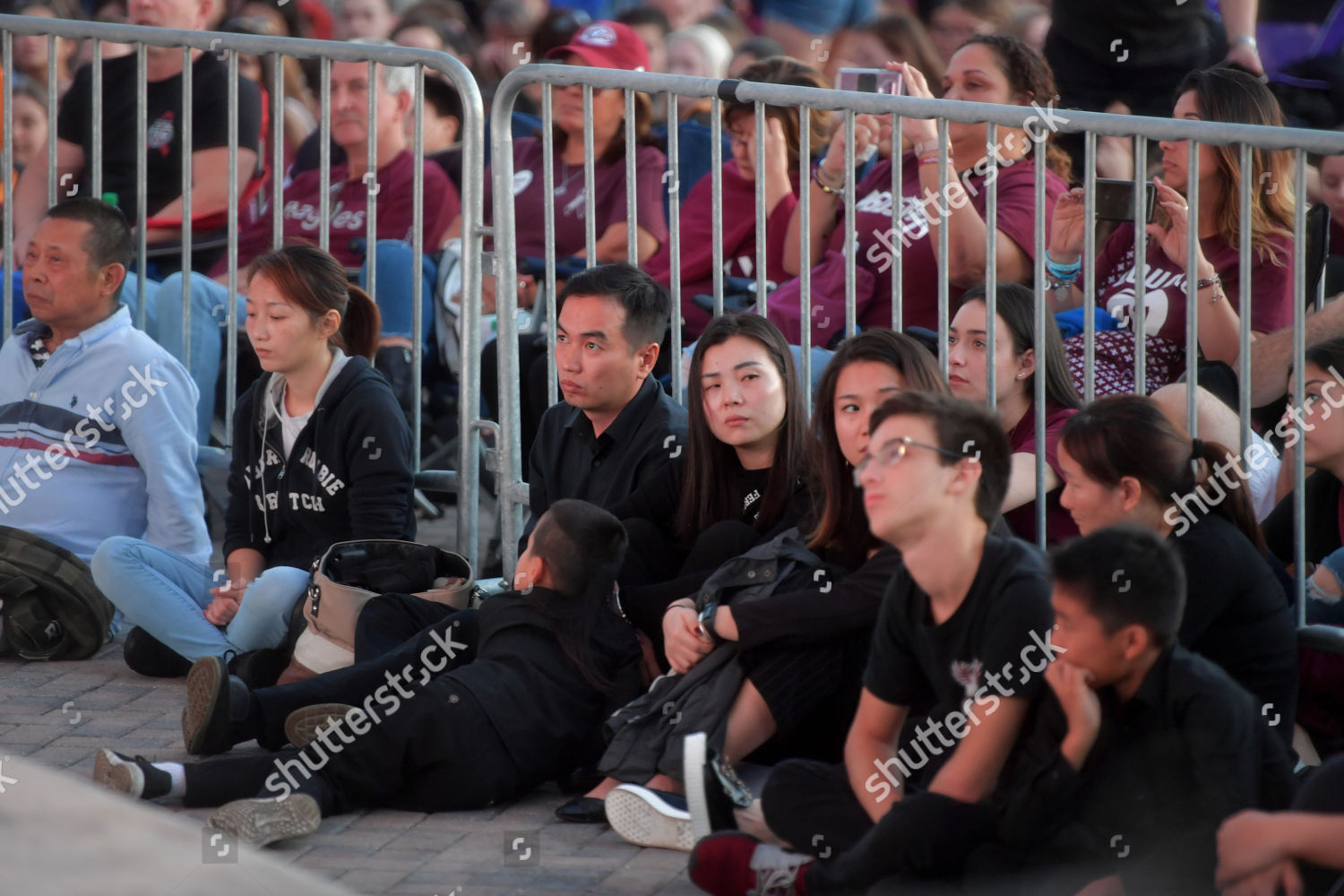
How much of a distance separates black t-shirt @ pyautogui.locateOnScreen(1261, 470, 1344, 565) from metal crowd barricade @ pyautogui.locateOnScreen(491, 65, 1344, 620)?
0.23 metres

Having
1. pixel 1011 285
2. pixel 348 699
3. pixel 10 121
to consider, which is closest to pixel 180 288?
pixel 10 121

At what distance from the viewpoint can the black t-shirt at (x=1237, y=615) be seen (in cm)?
372

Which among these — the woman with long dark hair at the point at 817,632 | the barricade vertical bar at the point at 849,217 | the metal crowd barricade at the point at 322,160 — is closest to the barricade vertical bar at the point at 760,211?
the barricade vertical bar at the point at 849,217

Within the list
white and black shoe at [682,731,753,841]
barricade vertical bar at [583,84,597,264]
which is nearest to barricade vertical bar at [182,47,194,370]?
barricade vertical bar at [583,84,597,264]

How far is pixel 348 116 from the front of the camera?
703 cm

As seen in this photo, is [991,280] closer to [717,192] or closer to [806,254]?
[806,254]

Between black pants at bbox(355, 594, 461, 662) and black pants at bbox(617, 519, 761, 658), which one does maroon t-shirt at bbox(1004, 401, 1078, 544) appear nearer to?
black pants at bbox(617, 519, 761, 658)

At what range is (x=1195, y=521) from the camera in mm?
3768

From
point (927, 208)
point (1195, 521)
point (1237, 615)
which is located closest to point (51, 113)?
point (927, 208)

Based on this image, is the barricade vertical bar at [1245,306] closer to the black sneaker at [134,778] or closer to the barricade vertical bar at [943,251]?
the barricade vertical bar at [943,251]

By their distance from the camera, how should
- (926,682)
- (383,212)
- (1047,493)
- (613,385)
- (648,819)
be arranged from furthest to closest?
(383,212) → (613,385) → (1047,493) → (648,819) → (926,682)

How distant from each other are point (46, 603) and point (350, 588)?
4.10ft

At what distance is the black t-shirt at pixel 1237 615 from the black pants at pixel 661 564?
114cm

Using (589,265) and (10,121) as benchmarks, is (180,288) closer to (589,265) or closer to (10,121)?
(10,121)
